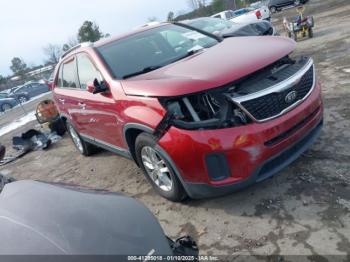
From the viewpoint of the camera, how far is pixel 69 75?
5.65 meters

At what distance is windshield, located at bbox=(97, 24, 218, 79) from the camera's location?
4.19 m

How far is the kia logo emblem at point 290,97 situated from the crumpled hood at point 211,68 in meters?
0.35

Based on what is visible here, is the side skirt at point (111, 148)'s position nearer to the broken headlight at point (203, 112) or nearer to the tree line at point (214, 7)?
the broken headlight at point (203, 112)

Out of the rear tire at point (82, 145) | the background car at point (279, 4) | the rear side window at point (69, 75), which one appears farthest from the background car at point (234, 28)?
the background car at point (279, 4)

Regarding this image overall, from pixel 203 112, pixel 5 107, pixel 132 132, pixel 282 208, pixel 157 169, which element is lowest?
pixel 5 107

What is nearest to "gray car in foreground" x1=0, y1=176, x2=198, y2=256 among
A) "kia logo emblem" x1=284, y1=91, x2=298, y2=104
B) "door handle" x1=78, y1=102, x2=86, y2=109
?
"kia logo emblem" x1=284, y1=91, x2=298, y2=104

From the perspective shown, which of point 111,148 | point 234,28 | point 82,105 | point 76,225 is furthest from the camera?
point 234,28

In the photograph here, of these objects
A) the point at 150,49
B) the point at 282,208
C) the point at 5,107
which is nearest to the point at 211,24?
the point at 150,49

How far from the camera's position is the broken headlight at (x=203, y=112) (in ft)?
10.2

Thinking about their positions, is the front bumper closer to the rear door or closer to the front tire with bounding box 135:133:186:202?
the front tire with bounding box 135:133:186:202

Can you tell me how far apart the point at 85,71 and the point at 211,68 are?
218 centimetres

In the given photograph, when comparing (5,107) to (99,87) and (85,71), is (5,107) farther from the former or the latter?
(99,87)

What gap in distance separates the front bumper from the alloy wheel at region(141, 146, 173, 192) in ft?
1.14

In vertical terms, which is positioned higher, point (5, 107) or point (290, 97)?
point (290, 97)
